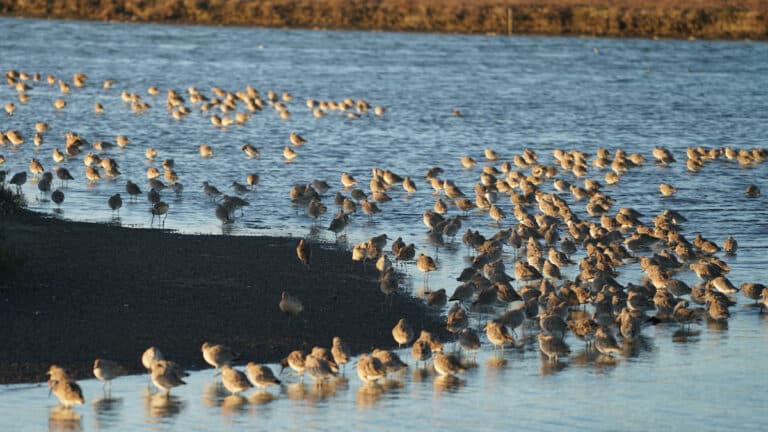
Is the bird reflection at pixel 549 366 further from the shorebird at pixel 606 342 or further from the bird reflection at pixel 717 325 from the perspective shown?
the bird reflection at pixel 717 325

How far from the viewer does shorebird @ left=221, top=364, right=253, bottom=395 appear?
52.2ft

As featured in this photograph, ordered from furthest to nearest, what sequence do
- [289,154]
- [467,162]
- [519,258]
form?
[289,154] < [467,162] < [519,258]

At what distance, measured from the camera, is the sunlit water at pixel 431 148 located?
16.0 metres

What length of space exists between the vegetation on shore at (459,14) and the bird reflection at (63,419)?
7756cm

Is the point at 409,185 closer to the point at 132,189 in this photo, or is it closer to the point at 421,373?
the point at 132,189

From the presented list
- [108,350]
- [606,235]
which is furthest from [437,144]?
[108,350]

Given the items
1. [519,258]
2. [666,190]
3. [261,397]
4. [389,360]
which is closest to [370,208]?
[519,258]

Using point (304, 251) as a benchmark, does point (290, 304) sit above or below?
below

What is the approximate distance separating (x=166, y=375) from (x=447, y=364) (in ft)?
11.4

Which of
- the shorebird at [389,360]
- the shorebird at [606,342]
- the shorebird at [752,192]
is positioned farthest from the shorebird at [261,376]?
the shorebird at [752,192]

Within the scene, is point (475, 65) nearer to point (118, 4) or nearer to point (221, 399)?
point (118, 4)

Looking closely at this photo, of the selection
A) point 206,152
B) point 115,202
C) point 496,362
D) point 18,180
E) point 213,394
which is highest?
point 18,180

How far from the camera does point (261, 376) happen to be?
633 inches

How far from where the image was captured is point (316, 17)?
94.4 metres
